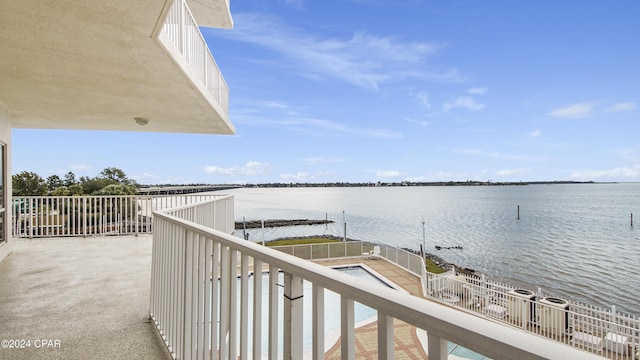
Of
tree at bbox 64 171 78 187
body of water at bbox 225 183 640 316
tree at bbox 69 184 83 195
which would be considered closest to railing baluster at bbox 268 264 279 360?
tree at bbox 69 184 83 195

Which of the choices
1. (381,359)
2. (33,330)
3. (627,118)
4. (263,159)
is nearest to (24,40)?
(33,330)

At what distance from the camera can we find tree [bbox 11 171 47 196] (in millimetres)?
13382

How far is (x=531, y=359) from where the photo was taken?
55 centimetres

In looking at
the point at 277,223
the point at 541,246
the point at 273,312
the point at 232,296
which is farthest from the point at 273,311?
the point at 277,223

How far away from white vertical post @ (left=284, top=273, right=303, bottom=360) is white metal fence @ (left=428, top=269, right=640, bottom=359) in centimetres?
1021

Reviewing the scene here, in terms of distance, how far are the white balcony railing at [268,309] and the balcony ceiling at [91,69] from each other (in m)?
1.66

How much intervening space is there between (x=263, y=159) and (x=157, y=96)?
62.1 meters

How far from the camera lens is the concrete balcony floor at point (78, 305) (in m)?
2.72

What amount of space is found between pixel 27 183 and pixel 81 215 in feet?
25.8

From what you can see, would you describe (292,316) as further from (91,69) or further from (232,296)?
(91,69)

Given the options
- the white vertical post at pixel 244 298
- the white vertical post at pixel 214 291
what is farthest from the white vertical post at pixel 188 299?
the white vertical post at pixel 244 298

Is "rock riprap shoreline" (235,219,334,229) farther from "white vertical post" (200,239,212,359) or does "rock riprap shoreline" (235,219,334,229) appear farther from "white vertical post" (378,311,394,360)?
"white vertical post" (378,311,394,360)

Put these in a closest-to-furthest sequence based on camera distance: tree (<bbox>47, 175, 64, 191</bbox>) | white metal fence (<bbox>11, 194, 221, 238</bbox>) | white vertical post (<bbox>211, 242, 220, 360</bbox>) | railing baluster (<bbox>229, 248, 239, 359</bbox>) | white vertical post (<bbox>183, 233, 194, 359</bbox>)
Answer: railing baluster (<bbox>229, 248, 239, 359</bbox>) < white vertical post (<bbox>211, 242, 220, 360</bbox>) < white vertical post (<bbox>183, 233, 194, 359</bbox>) < white metal fence (<bbox>11, 194, 221, 238</bbox>) < tree (<bbox>47, 175, 64, 191</bbox>)

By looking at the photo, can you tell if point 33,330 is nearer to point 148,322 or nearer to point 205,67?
point 148,322
